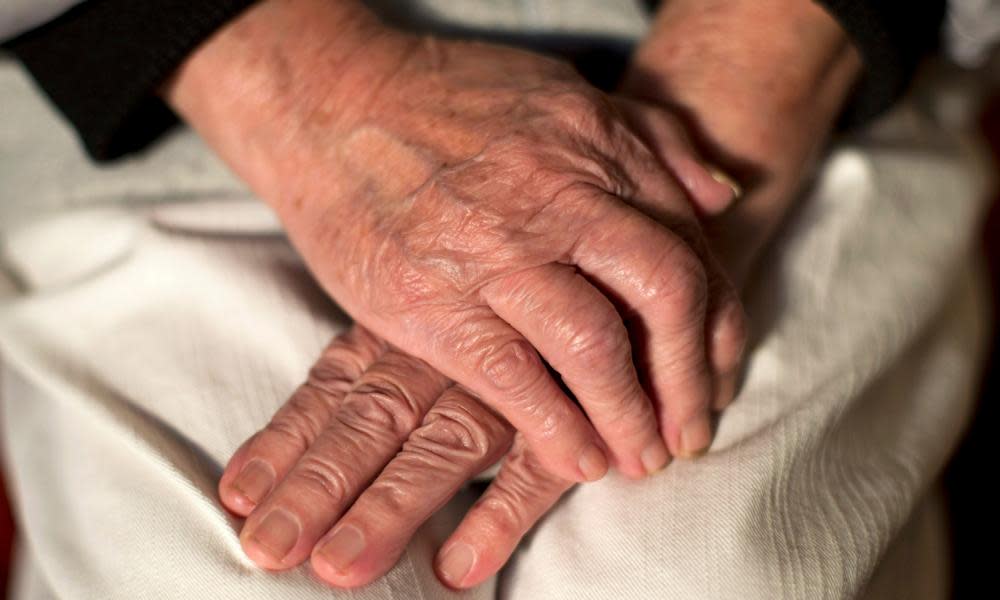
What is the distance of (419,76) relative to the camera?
67 centimetres

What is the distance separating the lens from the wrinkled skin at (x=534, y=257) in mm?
572

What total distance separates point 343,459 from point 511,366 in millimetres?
126

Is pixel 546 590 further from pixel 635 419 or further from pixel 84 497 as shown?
pixel 84 497

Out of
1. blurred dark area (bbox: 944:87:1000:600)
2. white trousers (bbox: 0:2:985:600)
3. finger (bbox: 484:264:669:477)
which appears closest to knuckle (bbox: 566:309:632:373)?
finger (bbox: 484:264:669:477)

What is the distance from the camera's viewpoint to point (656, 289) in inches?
22.4

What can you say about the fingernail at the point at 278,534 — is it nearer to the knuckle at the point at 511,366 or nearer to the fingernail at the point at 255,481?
the fingernail at the point at 255,481

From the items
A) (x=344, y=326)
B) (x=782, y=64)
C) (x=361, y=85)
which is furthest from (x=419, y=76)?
(x=782, y=64)

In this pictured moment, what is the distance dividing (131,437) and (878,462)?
0.54 metres

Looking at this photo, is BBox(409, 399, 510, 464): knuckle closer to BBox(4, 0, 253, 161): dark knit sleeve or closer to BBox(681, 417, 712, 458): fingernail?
BBox(681, 417, 712, 458): fingernail

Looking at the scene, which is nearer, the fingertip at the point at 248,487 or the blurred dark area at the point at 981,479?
the fingertip at the point at 248,487

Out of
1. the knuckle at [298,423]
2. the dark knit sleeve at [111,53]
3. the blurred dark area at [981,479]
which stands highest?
the dark knit sleeve at [111,53]

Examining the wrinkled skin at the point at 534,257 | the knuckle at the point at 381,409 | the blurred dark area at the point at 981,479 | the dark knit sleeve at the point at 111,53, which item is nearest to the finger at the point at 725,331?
the wrinkled skin at the point at 534,257

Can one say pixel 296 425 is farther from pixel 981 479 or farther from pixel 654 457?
pixel 981 479

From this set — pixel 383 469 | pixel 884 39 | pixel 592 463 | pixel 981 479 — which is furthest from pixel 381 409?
pixel 981 479
